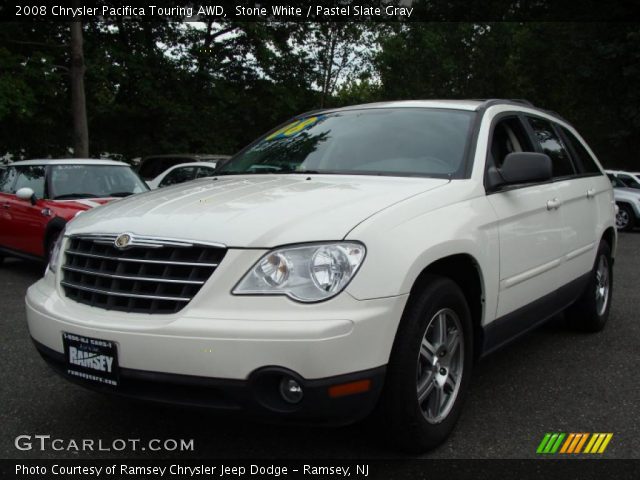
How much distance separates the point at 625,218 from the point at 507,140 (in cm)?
1383

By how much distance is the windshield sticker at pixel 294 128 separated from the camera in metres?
4.51

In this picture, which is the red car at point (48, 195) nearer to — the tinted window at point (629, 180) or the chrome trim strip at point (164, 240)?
the chrome trim strip at point (164, 240)

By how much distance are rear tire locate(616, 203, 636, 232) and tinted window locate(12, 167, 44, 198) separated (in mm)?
13311

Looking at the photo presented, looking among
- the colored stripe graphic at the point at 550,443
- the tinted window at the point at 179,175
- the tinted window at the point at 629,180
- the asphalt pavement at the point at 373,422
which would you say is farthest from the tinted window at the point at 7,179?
the tinted window at the point at 629,180

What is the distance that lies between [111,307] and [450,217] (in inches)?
61.8

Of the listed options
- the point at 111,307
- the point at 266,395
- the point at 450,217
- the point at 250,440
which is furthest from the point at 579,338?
the point at 111,307

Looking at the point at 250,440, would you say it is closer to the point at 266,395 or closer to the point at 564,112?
the point at 266,395

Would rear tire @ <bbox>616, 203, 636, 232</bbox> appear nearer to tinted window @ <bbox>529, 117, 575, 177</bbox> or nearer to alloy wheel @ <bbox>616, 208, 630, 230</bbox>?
alloy wheel @ <bbox>616, 208, 630, 230</bbox>

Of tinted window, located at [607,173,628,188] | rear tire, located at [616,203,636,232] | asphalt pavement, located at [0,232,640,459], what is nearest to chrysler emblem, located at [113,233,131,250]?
asphalt pavement, located at [0,232,640,459]

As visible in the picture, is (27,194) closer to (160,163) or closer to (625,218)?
(160,163)

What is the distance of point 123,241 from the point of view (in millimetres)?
2832

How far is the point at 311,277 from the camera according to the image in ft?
8.43

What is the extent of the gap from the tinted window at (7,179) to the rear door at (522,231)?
23.8 feet

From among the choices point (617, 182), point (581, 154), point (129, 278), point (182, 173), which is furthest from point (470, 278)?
point (617, 182)
